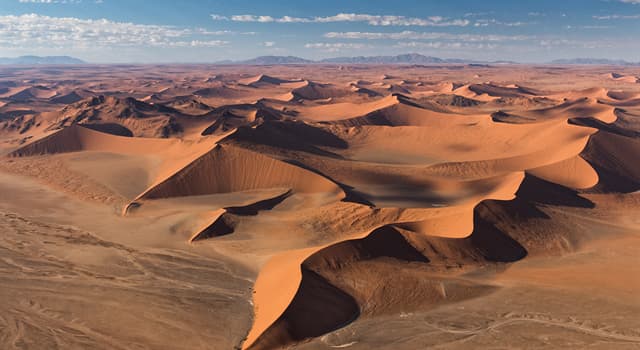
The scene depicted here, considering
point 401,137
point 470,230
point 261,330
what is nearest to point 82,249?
point 261,330

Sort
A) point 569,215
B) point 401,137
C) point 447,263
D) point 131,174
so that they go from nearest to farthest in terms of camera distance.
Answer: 1. point 447,263
2. point 569,215
3. point 131,174
4. point 401,137

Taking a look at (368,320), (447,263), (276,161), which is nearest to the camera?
(368,320)

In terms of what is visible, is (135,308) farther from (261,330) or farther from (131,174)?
(131,174)

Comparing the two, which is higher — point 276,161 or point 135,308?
point 276,161

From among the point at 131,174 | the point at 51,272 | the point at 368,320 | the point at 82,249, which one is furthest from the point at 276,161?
the point at 368,320

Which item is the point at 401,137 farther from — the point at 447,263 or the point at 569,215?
the point at 447,263

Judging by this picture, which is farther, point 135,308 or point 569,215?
point 569,215
